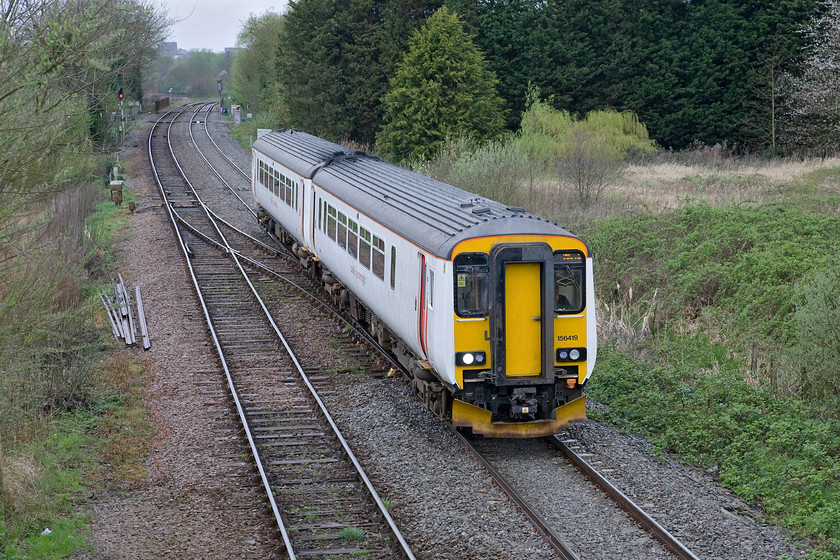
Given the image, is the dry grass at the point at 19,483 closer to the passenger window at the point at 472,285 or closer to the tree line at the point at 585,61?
the passenger window at the point at 472,285

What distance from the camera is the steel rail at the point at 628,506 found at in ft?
26.9

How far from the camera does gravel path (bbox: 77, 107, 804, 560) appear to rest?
852 cm

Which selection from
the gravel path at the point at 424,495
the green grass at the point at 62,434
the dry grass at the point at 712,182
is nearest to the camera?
the gravel path at the point at 424,495

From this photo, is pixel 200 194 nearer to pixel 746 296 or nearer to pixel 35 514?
pixel 746 296

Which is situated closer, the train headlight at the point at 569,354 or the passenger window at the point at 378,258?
the train headlight at the point at 569,354

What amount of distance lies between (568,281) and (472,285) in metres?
1.20

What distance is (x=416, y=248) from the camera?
1154cm

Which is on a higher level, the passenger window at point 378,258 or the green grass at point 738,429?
the passenger window at point 378,258

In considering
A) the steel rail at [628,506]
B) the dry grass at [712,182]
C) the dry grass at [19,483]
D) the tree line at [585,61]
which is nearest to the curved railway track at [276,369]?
the steel rail at [628,506]

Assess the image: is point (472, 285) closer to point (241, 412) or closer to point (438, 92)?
point (241, 412)

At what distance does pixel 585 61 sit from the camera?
43344 millimetres

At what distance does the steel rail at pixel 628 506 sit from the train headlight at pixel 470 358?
1543 millimetres

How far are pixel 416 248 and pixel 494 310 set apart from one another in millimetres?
1752

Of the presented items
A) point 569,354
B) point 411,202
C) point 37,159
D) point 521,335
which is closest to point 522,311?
point 521,335
